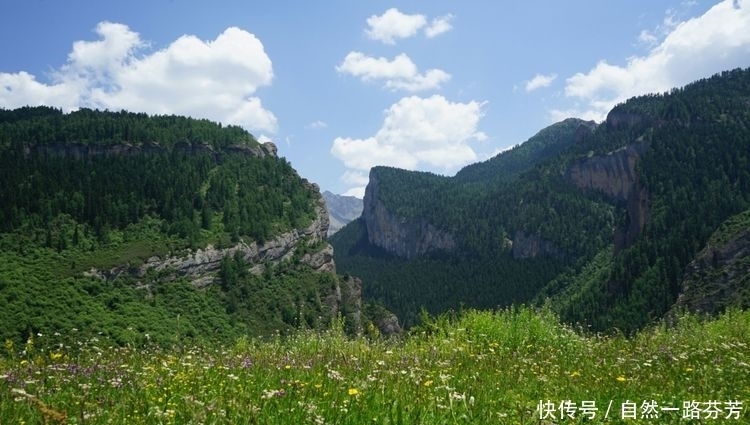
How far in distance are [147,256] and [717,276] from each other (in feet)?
448

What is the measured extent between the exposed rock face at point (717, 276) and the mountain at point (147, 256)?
72.5 metres

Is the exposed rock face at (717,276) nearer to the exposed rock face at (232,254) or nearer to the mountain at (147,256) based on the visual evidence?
the mountain at (147,256)

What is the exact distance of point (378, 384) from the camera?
640 centimetres

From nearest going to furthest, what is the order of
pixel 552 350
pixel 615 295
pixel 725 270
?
pixel 552 350, pixel 725 270, pixel 615 295

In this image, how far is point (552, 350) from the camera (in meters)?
11.0

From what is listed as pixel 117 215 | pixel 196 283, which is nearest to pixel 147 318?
pixel 196 283

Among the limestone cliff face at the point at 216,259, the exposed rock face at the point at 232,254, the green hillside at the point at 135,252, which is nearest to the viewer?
the green hillside at the point at 135,252

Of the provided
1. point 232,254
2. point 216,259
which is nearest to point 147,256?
point 216,259

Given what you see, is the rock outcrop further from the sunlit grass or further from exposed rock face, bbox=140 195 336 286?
exposed rock face, bbox=140 195 336 286

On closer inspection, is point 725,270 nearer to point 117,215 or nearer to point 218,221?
point 218,221

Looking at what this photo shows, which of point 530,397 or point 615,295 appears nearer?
point 530,397

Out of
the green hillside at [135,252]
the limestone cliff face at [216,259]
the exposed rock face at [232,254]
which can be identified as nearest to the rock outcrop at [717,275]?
the green hillside at [135,252]

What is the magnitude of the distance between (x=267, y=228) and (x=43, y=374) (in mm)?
179113

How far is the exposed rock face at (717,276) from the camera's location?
10519cm
